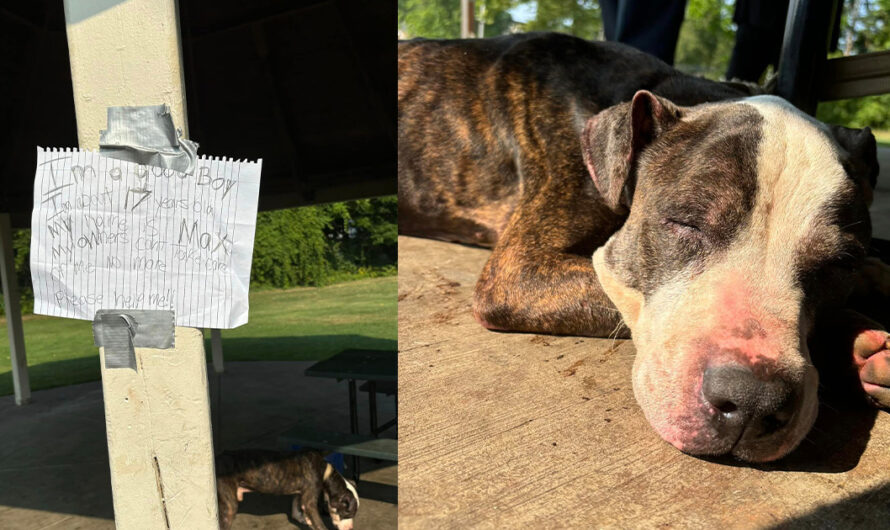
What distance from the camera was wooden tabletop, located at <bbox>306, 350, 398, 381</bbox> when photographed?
5.95 m

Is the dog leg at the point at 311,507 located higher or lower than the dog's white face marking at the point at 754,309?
lower

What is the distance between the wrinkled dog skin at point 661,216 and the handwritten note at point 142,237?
1.05 metres

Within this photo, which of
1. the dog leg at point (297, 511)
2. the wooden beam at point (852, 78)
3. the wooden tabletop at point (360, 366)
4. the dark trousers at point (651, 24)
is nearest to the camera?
the wooden beam at point (852, 78)

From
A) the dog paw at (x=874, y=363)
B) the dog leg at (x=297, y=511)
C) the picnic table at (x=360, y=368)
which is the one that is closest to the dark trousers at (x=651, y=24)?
the dog paw at (x=874, y=363)

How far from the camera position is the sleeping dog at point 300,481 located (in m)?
4.72

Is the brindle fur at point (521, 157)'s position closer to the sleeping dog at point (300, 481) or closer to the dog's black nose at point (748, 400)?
the dog's black nose at point (748, 400)

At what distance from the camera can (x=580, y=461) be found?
1.53 metres

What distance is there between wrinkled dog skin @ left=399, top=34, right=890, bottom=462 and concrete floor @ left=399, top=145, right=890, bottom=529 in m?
0.08

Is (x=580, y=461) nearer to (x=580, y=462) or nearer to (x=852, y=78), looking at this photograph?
(x=580, y=462)

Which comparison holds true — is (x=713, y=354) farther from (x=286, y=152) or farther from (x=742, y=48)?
(x=742, y=48)

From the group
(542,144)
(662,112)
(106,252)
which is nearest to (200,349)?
(106,252)

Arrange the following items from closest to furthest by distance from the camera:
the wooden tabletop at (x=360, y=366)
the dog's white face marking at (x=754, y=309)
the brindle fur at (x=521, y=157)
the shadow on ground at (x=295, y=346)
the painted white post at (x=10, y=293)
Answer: the dog's white face marking at (x=754, y=309), the brindle fur at (x=521, y=157), the painted white post at (x=10, y=293), the wooden tabletop at (x=360, y=366), the shadow on ground at (x=295, y=346)

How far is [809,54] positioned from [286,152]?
3.34 m

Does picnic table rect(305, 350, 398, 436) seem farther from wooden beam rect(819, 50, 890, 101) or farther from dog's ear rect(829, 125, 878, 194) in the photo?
dog's ear rect(829, 125, 878, 194)
